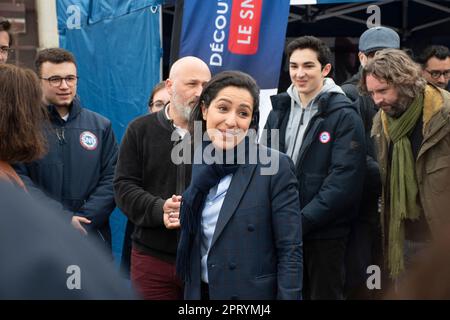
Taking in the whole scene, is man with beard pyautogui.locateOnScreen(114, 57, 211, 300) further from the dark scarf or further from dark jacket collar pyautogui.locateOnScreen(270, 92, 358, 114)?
dark jacket collar pyautogui.locateOnScreen(270, 92, 358, 114)

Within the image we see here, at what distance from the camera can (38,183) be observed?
14.6ft

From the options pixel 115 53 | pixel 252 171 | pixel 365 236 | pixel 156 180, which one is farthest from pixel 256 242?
pixel 115 53

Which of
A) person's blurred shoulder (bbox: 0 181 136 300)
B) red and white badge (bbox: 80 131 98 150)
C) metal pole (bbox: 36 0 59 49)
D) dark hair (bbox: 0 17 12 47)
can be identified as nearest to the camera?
person's blurred shoulder (bbox: 0 181 136 300)

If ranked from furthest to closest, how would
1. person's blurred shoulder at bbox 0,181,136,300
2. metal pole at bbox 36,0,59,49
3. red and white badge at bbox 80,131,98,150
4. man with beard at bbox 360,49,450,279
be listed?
metal pole at bbox 36,0,59,49 → red and white badge at bbox 80,131,98,150 → man with beard at bbox 360,49,450,279 → person's blurred shoulder at bbox 0,181,136,300

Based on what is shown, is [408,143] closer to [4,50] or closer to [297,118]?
[297,118]

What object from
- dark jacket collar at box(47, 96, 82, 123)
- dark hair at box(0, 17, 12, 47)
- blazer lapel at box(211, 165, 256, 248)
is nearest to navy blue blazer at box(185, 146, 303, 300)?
blazer lapel at box(211, 165, 256, 248)

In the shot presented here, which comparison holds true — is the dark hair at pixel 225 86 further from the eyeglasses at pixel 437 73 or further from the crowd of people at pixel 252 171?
the eyeglasses at pixel 437 73

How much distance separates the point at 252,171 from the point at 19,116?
102 centimetres

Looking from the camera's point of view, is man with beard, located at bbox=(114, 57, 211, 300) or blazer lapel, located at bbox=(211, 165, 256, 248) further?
man with beard, located at bbox=(114, 57, 211, 300)

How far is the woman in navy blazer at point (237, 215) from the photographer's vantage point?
127 inches

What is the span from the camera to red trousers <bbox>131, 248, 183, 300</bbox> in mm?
3848

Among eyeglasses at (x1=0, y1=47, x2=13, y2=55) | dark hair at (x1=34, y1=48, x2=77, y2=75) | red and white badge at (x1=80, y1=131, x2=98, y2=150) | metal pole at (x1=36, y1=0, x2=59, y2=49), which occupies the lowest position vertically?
red and white badge at (x1=80, y1=131, x2=98, y2=150)

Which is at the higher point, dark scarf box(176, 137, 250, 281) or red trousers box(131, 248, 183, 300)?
dark scarf box(176, 137, 250, 281)
